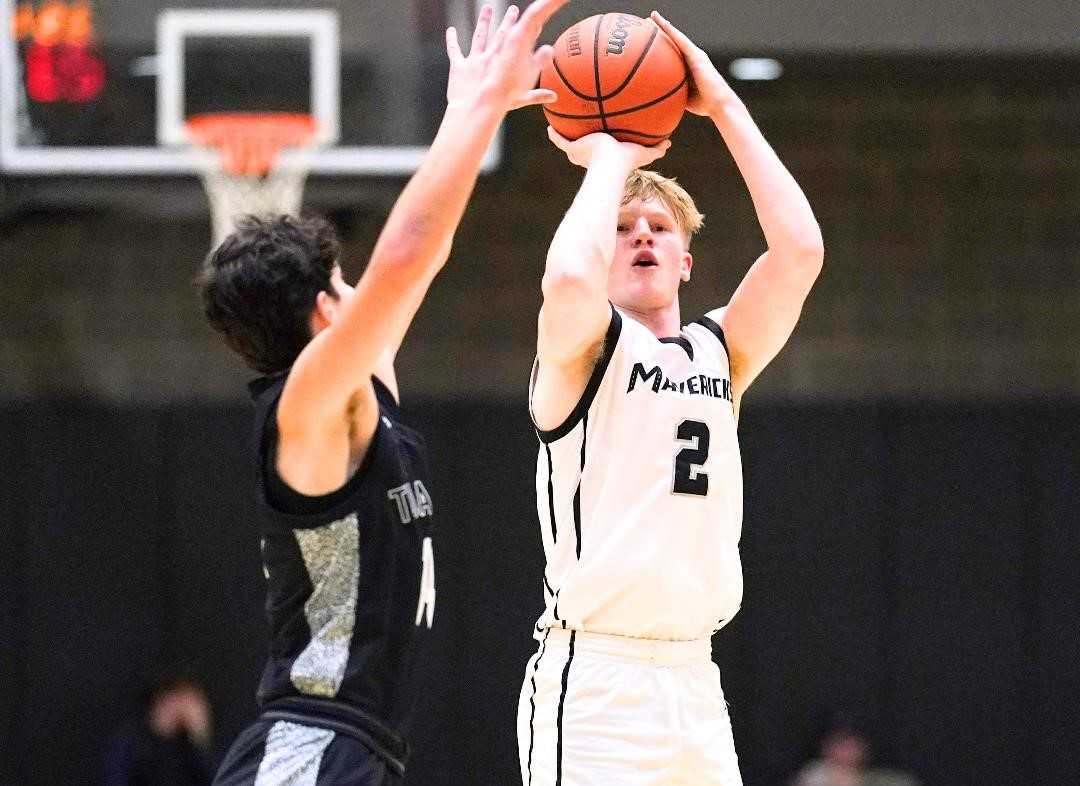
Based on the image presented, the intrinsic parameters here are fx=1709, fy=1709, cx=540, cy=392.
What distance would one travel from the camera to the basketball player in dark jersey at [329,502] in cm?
296

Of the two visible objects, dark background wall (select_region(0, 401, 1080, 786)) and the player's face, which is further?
dark background wall (select_region(0, 401, 1080, 786))

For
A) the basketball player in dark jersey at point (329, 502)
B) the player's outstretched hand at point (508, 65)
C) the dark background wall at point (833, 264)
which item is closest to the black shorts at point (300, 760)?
the basketball player in dark jersey at point (329, 502)

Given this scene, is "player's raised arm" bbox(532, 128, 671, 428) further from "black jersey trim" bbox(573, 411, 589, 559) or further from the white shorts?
the white shorts

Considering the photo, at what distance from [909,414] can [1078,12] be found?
107 inches

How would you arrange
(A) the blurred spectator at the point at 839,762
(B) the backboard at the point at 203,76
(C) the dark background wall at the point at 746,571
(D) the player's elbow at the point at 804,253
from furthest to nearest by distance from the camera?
(C) the dark background wall at the point at 746,571 < (A) the blurred spectator at the point at 839,762 < (B) the backboard at the point at 203,76 < (D) the player's elbow at the point at 804,253

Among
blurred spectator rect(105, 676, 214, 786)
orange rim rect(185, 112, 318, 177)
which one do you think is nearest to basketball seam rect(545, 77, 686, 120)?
orange rim rect(185, 112, 318, 177)

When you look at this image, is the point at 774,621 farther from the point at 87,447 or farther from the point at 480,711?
the point at 87,447

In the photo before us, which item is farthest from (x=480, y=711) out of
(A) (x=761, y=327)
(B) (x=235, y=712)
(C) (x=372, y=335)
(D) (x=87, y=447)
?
(C) (x=372, y=335)

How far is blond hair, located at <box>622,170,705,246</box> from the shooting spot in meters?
3.93

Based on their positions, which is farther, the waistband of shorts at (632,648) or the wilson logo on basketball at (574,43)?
the wilson logo on basketball at (574,43)

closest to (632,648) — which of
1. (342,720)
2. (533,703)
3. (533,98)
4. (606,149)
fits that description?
(533,703)

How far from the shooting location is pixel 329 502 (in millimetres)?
3047

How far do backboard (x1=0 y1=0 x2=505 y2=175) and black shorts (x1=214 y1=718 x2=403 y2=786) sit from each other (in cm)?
521

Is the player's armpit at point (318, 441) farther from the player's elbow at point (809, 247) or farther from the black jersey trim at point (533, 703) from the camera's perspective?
the player's elbow at point (809, 247)
